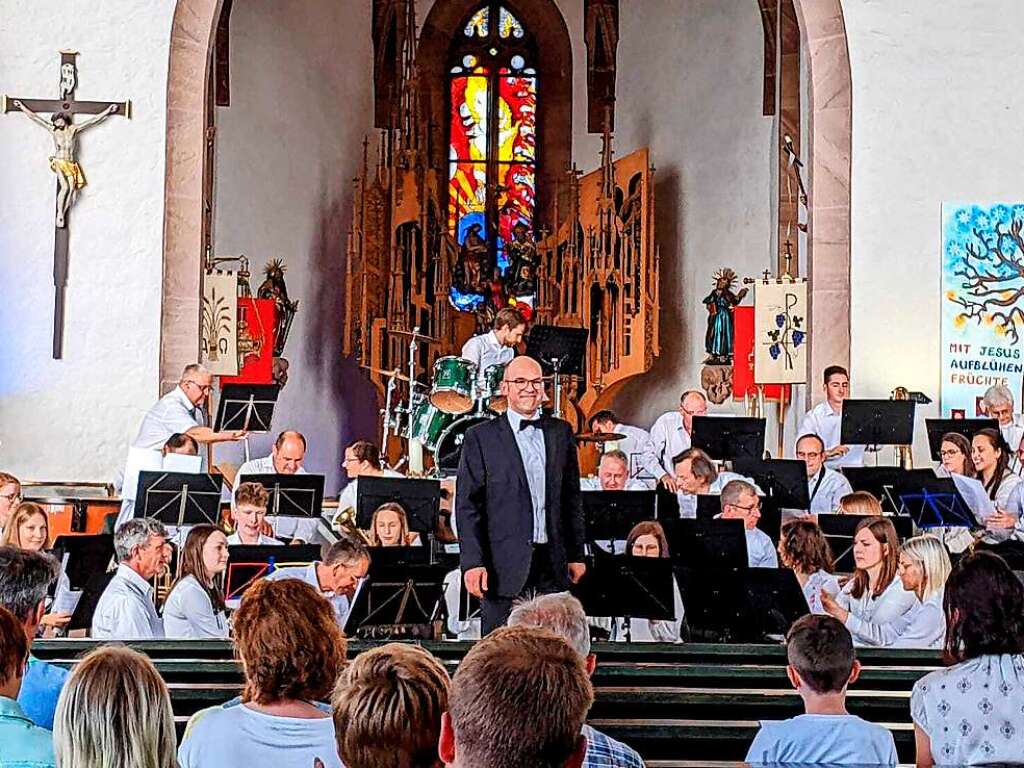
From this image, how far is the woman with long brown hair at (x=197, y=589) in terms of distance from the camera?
8.02 metres

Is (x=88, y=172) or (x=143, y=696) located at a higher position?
(x=88, y=172)

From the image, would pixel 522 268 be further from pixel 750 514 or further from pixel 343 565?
pixel 343 565

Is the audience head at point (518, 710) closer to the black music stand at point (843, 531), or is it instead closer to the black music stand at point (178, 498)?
the black music stand at point (843, 531)

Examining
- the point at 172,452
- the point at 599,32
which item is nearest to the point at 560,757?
the point at 172,452

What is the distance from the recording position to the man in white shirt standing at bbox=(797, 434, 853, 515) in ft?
37.1

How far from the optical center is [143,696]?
3352 mm

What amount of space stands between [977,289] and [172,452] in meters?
6.13

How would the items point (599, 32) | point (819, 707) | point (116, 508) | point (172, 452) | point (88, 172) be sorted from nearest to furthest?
point (819, 707), point (172, 452), point (116, 508), point (88, 172), point (599, 32)

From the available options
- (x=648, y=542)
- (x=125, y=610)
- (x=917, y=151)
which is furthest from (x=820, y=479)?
(x=125, y=610)

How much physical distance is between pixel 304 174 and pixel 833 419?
8.87 metres

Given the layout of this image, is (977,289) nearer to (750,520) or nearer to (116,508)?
(750,520)

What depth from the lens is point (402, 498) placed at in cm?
962

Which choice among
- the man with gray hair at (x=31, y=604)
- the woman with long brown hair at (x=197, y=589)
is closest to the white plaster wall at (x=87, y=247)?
the woman with long brown hair at (x=197, y=589)

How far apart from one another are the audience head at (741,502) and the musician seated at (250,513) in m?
2.56
